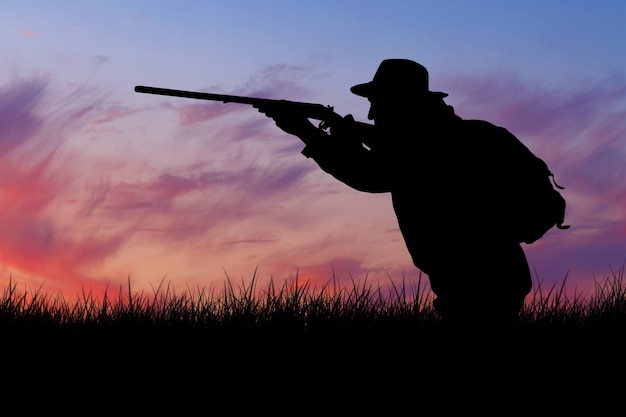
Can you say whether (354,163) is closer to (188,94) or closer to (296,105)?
Answer: (296,105)

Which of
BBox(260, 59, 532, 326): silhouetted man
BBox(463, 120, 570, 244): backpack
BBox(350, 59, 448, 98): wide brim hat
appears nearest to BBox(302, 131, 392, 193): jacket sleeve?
BBox(260, 59, 532, 326): silhouetted man

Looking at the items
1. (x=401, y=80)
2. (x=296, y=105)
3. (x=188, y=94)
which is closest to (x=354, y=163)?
(x=401, y=80)

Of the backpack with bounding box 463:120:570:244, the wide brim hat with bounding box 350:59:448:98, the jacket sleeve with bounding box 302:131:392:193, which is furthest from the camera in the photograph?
the jacket sleeve with bounding box 302:131:392:193

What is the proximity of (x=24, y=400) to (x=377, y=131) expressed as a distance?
3005 millimetres

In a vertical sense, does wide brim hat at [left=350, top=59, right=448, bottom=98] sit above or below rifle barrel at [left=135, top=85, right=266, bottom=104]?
below

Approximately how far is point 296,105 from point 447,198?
61.2 inches

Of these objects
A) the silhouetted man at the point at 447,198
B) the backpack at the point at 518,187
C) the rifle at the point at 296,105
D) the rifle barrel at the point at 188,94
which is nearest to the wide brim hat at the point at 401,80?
the silhouetted man at the point at 447,198

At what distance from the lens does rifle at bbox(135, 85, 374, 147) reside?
5.33 m

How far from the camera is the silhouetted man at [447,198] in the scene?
4758 millimetres

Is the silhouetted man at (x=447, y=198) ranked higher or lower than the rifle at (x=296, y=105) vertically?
lower

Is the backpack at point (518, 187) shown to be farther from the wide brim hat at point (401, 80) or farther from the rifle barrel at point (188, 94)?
the rifle barrel at point (188, 94)

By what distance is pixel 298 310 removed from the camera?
22.6 feet

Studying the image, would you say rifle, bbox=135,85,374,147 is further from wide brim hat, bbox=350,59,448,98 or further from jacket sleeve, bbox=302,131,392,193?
wide brim hat, bbox=350,59,448,98

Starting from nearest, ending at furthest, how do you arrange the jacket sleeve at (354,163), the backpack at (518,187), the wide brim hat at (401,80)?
the backpack at (518,187) < the wide brim hat at (401,80) < the jacket sleeve at (354,163)
